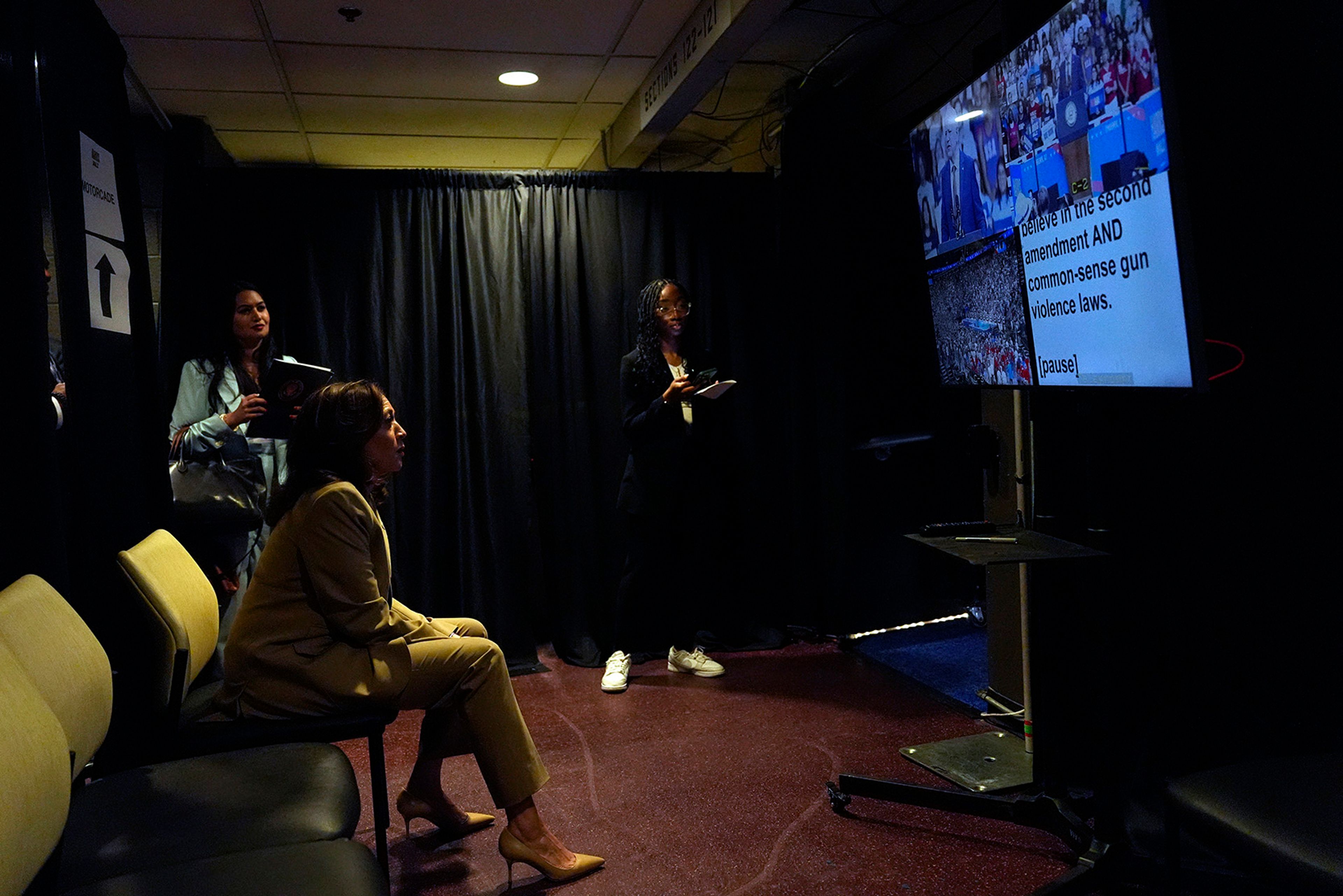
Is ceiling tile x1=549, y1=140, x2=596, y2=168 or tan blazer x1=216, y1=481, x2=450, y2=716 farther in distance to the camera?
ceiling tile x1=549, y1=140, x2=596, y2=168

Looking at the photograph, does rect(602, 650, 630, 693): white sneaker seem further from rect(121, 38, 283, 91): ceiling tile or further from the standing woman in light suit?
rect(121, 38, 283, 91): ceiling tile

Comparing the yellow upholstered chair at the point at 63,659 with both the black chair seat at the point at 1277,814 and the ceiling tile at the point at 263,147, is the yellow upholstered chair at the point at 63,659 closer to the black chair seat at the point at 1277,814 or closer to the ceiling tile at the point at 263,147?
the black chair seat at the point at 1277,814

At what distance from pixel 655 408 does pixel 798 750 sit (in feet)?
4.51

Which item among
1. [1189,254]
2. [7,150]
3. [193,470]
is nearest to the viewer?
[1189,254]

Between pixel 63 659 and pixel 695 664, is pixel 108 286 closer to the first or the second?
pixel 63 659

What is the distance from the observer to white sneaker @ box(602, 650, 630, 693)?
3.80m

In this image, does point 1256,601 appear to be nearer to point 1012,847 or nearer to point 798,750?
point 1012,847

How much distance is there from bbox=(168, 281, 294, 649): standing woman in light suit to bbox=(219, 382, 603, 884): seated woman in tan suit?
4.69 feet

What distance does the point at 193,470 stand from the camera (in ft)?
11.5

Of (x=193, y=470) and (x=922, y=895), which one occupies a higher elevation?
(x=193, y=470)

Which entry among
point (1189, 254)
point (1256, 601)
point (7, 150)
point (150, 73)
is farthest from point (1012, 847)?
point (150, 73)


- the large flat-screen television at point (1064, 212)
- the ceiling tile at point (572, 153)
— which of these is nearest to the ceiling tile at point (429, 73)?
the ceiling tile at point (572, 153)

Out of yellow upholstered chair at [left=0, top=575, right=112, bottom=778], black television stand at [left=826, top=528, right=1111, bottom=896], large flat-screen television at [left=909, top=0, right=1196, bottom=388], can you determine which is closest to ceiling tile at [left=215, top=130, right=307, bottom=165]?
large flat-screen television at [left=909, top=0, right=1196, bottom=388]

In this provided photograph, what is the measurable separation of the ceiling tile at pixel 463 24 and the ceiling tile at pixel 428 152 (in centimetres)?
137
